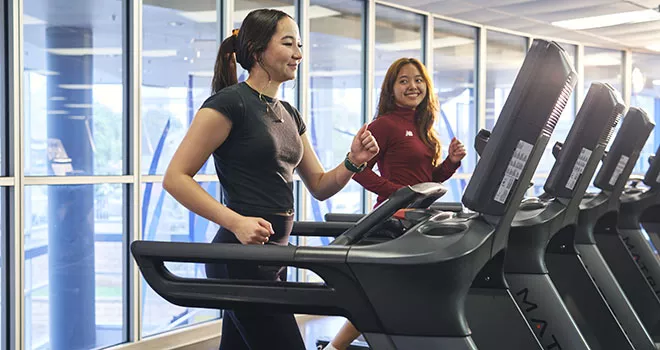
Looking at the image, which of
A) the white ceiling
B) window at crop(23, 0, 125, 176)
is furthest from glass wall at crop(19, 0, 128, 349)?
the white ceiling

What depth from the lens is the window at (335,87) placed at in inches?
216

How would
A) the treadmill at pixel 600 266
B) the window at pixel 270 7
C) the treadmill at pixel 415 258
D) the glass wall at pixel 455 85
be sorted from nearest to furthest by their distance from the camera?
the treadmill at pixel 415 258 → the treadmill at pixel 600 266 → the window at pixel 270 7 → the glass wall at pixel 455 85

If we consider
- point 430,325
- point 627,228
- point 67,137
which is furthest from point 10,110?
point 627,228

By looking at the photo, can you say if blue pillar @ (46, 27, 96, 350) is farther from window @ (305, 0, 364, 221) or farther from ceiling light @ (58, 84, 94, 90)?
window @ (305, 0, 364, 221)

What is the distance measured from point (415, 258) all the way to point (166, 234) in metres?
3.36

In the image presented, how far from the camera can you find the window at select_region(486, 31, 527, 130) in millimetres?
7156

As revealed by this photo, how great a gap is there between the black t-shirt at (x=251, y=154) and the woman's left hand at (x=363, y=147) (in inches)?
6.6

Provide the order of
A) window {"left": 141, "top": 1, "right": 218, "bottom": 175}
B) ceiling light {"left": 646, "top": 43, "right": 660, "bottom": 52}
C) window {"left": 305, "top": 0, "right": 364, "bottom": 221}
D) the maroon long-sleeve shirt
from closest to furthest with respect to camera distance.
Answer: the maroon long-sleeve shirt < window {"left": 141, "top": 1, "right": 218, "bottom": 175} < window {"left": 305, "top": 0, "right": 364, "bottom": 221} < ceiling light {"left": 646, "top": 43, "right": 660, "bottom": 52}

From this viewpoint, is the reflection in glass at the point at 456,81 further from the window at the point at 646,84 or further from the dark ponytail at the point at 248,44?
the dark ponytail at the point at 248,44

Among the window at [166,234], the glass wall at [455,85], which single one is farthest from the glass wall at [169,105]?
the glass wall at [455,85]

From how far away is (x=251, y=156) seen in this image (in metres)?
1.76

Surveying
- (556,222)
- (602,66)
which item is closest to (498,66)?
(602,66)

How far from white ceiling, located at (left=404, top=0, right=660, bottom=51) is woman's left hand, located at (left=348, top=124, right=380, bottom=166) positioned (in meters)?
4.21

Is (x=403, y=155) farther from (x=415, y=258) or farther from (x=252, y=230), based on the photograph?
(x=415, y=258)
